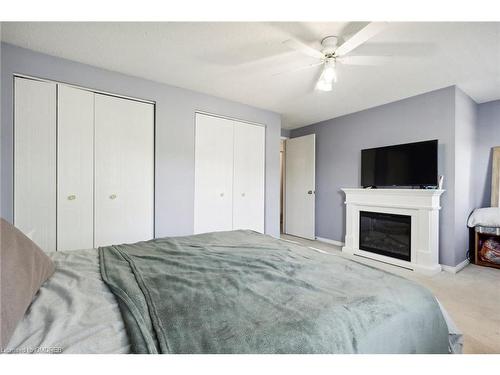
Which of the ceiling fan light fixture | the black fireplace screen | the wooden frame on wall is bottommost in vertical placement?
the black fireplace screen

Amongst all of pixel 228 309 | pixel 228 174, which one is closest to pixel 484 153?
pixel 228 174

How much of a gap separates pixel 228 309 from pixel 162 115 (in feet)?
8.84

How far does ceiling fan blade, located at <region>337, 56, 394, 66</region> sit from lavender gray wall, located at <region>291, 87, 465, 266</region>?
51.2 inches

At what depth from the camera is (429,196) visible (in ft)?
9.40

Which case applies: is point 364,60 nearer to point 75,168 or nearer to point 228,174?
point 228,174

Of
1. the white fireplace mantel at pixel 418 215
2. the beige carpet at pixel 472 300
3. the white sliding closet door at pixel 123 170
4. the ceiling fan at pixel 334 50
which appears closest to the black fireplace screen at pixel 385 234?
the white fireplace mantel at pixel 418 215

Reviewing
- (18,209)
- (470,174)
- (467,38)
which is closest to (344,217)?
(470,174)

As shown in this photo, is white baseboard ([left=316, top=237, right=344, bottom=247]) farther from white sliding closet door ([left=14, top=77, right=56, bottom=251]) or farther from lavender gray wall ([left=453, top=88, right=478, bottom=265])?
white sliding closet door ([left=14, top=77, right=56, bottom=251])

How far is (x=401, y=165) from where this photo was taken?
3.24 metres

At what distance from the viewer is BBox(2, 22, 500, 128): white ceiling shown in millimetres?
1844

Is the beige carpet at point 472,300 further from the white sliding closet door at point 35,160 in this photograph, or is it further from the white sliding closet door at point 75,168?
the white sliding closet door at point 35,160

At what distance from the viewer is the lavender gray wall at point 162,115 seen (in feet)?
6.88

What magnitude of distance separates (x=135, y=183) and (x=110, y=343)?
2.35m

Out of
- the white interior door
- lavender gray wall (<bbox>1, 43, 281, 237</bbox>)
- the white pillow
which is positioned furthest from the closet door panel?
the white pillow
